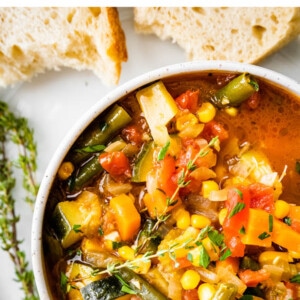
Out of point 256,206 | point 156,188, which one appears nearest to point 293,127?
point 256,206

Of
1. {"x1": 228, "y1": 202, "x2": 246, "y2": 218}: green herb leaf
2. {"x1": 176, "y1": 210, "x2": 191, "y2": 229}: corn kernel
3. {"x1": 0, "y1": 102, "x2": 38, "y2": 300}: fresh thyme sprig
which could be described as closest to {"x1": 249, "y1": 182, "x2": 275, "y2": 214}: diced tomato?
{"x1": 228, "y1": 202, "x2": 246, "y2": 218}: green herb leaf

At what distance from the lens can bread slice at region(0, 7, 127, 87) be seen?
3.55 m

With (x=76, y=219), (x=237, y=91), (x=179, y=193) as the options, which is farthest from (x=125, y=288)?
(x=237, y=91)

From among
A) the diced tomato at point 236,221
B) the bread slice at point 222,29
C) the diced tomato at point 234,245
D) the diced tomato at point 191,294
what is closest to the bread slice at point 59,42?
the bread slice at point 222,29

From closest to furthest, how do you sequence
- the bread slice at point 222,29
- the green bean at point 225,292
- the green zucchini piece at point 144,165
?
1. the green bean at point 225,292
2. the green zucchini piece at point 144,165
3. the bread slice at point 222,29

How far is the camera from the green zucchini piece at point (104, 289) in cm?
293

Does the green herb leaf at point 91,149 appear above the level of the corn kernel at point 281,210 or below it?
above

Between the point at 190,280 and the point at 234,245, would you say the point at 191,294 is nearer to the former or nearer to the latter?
the point at 190,280

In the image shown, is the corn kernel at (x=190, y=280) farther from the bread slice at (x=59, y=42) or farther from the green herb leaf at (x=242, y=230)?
the bread slice at (x=59, y=42)

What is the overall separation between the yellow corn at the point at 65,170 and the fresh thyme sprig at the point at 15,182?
1.95ft

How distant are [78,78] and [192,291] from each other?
1.60 m

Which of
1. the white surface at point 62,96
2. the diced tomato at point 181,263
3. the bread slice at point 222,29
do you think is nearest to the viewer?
the diced tomato at point 181,263

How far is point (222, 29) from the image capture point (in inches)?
141

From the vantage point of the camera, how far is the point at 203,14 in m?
3.58
